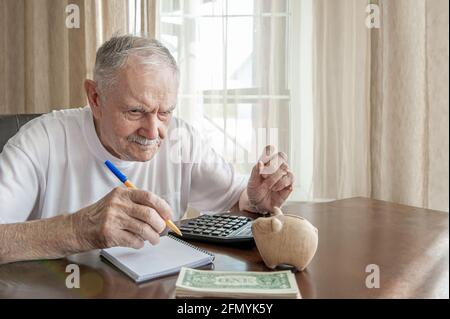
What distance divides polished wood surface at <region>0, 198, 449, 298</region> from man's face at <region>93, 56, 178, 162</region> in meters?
0.42

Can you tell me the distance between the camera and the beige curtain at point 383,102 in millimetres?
2129

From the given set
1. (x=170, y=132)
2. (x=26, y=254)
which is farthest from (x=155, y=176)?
(x=26, y=254)

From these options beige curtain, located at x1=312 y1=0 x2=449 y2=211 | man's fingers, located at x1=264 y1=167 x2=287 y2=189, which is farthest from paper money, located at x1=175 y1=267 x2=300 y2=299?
beige curtain, located at x1=312 y1=0 x2=449 y2=211

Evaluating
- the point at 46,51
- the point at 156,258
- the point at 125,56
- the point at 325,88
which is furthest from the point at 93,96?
the point at 46,51

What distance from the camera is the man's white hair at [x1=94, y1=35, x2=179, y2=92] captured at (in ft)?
4.57

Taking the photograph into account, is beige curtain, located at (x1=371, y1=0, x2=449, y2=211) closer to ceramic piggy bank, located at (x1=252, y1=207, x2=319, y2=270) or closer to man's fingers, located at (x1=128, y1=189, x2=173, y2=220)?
ceramic piggy bank, located at (x1=252, y1=207, x2=319, y2=270)

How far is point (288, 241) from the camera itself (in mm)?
953

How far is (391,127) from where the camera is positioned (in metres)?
2.20

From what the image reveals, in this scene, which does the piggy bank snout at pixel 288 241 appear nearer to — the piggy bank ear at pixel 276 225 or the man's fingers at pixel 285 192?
the piggy bank ear at pixel 276 225

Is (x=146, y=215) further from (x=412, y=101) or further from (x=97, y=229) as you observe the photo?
(x=412, y=101)

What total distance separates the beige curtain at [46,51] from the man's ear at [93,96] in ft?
4.43

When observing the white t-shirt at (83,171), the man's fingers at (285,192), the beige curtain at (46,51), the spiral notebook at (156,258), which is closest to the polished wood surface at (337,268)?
the spiral notebook at (156,258)

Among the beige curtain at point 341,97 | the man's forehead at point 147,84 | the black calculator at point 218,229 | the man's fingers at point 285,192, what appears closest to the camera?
the black calculator at point 218,229

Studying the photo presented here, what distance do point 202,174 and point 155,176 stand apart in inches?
7.2
